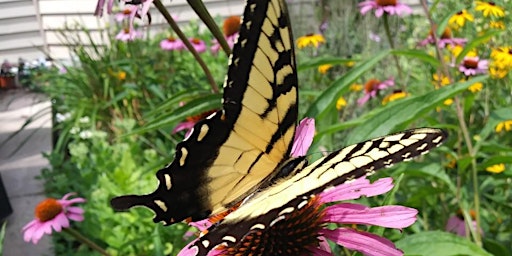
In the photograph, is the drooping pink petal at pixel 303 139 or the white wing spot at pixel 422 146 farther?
the drooping pink petal at pixel 303 139

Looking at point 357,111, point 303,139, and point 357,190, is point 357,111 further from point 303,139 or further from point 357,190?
point 357,190

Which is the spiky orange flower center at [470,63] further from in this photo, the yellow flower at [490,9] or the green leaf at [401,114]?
the green leaf at [401,114]

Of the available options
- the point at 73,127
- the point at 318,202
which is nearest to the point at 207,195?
the point at 318,202

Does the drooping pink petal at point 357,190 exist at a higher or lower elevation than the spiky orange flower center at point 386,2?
higher

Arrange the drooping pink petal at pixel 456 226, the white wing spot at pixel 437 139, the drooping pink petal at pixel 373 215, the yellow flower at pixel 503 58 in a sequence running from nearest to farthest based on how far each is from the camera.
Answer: the white wing spot at pixel 437 139 → the drooping pink petal at pixel 373 215 → the drooping pink petal at pixel 456 226 → the yellow flower at pixel 503 58

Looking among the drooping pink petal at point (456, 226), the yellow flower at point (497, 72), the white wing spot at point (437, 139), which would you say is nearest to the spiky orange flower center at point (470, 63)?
the yellow flower at point (497, 72)

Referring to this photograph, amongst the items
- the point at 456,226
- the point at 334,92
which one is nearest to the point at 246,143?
the point at 334,92

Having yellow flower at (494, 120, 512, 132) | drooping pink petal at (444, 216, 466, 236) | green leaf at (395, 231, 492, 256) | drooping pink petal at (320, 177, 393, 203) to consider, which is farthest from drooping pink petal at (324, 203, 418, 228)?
yellow flower at (494, 120, 512, 132)

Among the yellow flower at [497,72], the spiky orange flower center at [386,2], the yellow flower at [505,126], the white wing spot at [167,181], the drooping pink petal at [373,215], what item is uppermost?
the white wing spot at [167,181]
